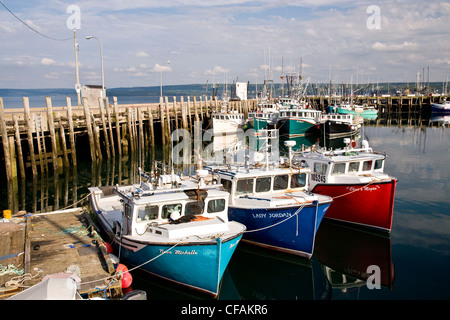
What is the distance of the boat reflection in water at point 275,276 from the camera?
12305 mm

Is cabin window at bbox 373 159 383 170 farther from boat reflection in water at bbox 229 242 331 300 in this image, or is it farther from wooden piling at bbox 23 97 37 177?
wooden piling at bbox 23 97 37 177

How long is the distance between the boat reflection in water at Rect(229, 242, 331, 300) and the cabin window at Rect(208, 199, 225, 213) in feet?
8.54

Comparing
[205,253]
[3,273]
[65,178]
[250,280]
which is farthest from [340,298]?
[65,178]

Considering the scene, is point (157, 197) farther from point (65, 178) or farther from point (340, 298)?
point (65, 178)

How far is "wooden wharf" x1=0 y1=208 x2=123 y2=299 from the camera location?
9.48 metres

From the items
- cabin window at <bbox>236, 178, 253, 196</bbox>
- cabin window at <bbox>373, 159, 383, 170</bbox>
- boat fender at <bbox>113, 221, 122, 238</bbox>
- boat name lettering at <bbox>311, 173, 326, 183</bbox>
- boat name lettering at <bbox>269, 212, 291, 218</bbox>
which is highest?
cabin window at <bbox>373, 159, 383, 170</bbox>

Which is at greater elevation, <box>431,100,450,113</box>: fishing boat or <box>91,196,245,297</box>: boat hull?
<box>431,100,450,113</box>: fishing boat

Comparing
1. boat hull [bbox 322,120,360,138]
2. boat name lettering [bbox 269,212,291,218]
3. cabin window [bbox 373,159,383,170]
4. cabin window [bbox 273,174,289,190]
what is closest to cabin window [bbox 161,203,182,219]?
boat name lettering [bbox 269,212,291,218]

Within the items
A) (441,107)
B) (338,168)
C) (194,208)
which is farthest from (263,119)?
(441,107)

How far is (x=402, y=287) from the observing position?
12281 mm

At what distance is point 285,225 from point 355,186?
15.4ft

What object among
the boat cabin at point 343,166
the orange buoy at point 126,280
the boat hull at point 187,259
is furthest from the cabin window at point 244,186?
the orange buoy at point 126,280

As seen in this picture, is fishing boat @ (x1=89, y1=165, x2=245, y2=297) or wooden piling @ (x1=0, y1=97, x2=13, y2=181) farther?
wooden piling @ (x1=0, y1=97, x2=13, y2=181)
